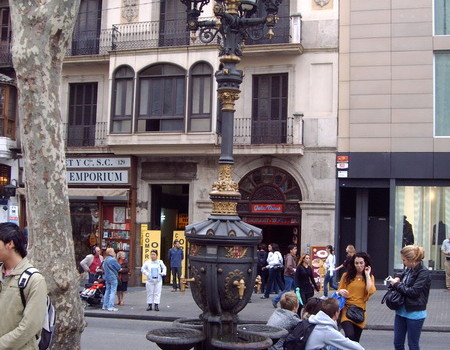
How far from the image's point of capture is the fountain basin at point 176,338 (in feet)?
22.2

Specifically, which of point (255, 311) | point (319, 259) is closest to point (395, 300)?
point (255, 311)

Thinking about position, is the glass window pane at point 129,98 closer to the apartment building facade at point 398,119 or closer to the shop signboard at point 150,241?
the shop signboard at point 150,241

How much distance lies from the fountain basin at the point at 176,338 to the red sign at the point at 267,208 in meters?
14.5

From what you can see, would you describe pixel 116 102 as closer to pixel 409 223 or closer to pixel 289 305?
pixel 409 223

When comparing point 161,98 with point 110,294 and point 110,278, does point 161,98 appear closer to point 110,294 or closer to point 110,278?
point 110,278

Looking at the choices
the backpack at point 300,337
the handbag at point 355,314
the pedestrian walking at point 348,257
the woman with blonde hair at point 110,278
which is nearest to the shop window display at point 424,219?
the pedestrian walking at point 348,257

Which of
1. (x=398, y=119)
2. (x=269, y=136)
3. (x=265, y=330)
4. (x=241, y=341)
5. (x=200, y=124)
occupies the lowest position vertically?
(x=241, y=341)

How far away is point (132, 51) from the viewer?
22.5m

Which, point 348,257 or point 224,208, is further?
point 348,257

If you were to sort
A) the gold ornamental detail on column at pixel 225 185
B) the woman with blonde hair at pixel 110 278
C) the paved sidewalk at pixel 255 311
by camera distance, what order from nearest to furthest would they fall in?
the gold ornamental detail on column at pixel 225 185 < the paved sidewalk at pixel 255 311 < the woman with blonde hair at pixel 110 278

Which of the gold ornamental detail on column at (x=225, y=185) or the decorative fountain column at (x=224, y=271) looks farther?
the gold ornamental detail on column at (x=225, y=185)

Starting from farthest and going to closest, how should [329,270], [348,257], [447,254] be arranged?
[447,254] → [329,270] → [348,257]

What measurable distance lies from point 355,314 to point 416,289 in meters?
0.93

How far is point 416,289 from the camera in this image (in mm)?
7102
